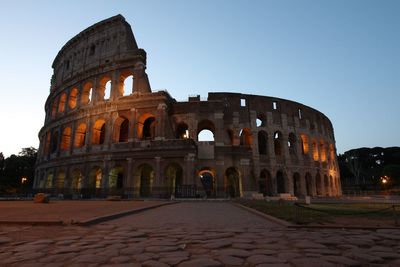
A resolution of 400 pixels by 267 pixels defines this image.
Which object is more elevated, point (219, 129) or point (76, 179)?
point (219, 129)

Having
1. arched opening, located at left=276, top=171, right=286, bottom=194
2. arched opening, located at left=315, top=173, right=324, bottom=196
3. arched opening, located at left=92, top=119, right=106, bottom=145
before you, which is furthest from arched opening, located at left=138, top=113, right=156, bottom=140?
arched opening, located at left=315, top=173, right=324, bottom=196

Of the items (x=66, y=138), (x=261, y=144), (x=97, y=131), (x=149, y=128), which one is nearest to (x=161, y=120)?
(x=149, y=128)

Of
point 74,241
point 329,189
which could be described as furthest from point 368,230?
point 329,189

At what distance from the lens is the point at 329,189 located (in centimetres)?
3750

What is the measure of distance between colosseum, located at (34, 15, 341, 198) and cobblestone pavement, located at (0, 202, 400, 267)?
18.3 meters

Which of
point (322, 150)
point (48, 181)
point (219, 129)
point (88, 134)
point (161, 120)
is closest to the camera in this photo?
point (161, 120)

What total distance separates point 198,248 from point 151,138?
26.4 metres

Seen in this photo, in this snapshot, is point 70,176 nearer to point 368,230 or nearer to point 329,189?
point 368,230

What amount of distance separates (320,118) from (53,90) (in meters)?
42.0

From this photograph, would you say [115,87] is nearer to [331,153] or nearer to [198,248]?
[198,248]

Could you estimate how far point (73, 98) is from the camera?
3525cm

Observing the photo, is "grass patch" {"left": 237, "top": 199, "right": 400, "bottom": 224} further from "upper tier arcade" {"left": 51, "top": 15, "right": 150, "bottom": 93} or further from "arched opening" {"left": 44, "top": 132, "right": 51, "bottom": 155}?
"arched opening" {"left": 44, "top": 132, "right": 51, "bottom": 155}

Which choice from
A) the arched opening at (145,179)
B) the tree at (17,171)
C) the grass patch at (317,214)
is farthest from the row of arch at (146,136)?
the grass patch at (317,214)

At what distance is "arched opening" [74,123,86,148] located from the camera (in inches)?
1238
